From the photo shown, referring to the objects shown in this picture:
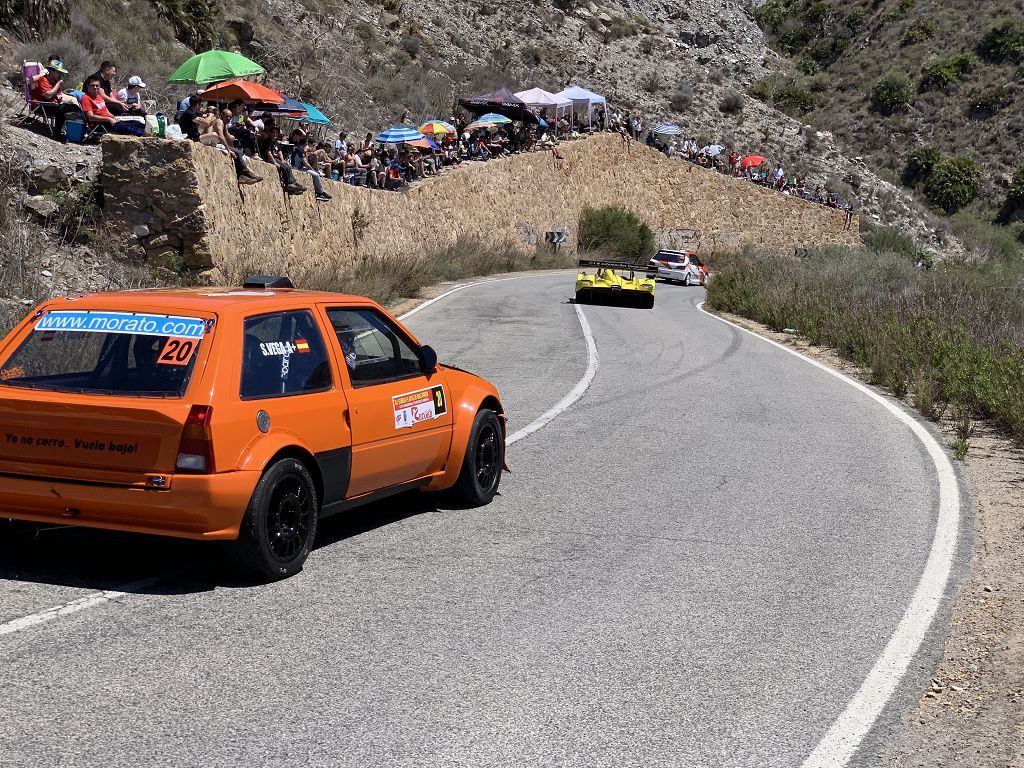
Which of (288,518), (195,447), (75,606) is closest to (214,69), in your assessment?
(288,518)

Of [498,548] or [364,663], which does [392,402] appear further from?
[364,663]

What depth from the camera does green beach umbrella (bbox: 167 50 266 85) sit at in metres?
24.1

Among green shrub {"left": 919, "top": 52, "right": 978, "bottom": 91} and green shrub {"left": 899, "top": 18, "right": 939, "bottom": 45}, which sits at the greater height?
green shrub {"left": 899, "top": 18, "right": 939, "bottom": 45}

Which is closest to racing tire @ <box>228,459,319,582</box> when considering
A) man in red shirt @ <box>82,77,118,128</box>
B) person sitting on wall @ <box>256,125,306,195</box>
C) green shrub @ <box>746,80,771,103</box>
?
man in red shirt @ <box>82,77,118,128</box>

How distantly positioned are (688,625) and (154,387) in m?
2.98

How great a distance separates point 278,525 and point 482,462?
2.50m

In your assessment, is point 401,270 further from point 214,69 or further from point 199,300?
point 199,300

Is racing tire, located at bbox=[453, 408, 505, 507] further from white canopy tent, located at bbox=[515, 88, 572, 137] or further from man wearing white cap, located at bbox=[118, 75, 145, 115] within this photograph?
white canopy tent, located at bbox=[515, 88, 572, 137]

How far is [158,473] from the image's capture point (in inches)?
242

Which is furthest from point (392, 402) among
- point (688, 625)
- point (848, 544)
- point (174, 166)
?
point (174, 166)

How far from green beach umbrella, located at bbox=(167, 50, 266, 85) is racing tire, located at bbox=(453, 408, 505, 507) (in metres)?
17.2

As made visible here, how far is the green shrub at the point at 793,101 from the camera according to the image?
90.5m

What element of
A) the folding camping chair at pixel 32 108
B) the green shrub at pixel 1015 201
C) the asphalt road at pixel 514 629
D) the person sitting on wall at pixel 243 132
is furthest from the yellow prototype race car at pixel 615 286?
the green shrub at pixel 1015 201

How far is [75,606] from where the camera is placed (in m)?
5.97
